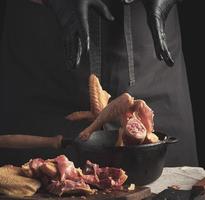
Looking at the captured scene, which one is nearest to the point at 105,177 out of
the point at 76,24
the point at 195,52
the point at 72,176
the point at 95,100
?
the point at 72,176

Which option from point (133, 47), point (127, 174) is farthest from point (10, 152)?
point (127, 174)

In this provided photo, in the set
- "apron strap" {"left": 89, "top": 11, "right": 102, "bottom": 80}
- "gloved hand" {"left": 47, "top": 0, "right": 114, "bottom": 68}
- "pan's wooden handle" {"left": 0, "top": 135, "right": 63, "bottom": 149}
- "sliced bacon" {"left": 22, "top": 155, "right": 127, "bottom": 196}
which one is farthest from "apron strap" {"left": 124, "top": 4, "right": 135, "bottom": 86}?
"sliced bacon" {"left": 22, "top": 155, "right": 127, "bottom": 196}

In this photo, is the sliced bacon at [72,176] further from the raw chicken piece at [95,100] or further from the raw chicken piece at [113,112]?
the raw chicken piece at [95,100]

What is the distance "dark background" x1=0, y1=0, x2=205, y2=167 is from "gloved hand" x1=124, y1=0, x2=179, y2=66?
752 millimetres

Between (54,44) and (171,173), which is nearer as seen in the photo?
(171,173)

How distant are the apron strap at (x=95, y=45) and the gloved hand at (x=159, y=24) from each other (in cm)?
22

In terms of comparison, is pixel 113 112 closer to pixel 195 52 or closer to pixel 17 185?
pixel 17 185

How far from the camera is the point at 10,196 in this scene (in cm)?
147

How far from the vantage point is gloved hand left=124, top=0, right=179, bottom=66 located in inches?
68.4

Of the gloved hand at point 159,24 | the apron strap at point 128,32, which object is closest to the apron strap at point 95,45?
the apron strap at point 128,32

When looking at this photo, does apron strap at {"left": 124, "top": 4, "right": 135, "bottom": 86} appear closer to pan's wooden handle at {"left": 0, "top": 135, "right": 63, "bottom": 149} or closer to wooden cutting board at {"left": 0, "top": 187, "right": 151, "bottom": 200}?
pan's wooden handle at {"left": 0, "top": 135, "right": 63, "bottom": 149}

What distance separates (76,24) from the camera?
5.56 ft

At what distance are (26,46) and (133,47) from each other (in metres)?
0.32

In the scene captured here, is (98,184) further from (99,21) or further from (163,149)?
(99,21)
